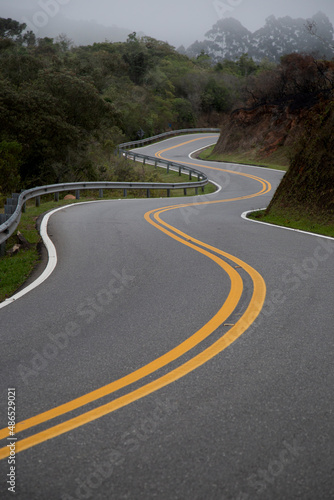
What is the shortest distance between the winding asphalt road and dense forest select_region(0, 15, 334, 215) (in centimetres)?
2037

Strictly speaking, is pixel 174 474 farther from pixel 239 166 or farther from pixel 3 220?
pixel 239 166

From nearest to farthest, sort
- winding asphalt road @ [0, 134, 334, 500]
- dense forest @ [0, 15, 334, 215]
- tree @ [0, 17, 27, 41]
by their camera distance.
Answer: winding asphalt road @ [0, 134, 334, 500] < dense forest @ [0, 15, 334, 215] < tree @ [0, 17, 27, 41]

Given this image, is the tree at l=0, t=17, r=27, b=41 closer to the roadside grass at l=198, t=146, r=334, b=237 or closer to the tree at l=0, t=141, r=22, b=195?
the tree at l=0, t=141, r=22, b=195

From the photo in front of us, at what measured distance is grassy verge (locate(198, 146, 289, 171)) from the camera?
4553 centimetres

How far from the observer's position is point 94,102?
3291 centimetres

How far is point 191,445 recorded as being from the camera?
3.12m

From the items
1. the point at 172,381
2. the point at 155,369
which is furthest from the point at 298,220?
the point at 172,381

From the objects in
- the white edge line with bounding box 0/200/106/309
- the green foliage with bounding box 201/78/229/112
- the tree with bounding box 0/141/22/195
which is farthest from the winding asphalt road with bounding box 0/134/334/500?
the green foliage with bounding box 201/78/229/112

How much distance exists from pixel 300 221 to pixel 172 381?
10.7 metres

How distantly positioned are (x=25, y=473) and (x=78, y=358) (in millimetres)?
1670

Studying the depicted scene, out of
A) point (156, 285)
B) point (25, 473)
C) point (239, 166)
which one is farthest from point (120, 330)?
point (239, 166)

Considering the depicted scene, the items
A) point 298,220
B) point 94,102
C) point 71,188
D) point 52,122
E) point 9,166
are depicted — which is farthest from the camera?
point 94,102

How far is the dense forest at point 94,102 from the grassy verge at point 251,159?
20.2 ft

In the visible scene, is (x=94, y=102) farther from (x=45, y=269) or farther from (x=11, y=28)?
(x=11, y=28)
